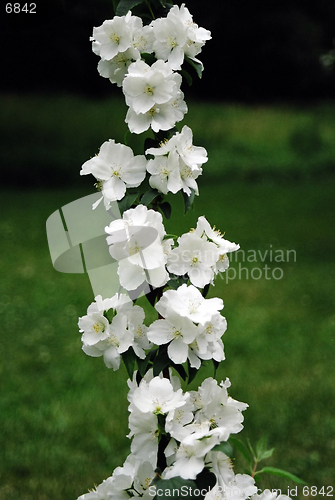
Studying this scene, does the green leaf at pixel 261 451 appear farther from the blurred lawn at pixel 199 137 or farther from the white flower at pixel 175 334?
the blurred lawn at pixel 199 137

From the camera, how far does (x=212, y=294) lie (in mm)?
4137

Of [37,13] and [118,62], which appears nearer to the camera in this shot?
[118,62]

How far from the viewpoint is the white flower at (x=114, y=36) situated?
3.93ft

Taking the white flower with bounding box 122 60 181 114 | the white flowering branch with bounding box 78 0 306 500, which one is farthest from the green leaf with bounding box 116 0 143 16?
the white flower with bounding box 122 60 181 114

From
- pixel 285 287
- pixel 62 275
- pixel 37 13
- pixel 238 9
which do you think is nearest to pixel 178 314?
pixel 37 13

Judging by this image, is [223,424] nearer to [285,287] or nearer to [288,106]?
[285,287]

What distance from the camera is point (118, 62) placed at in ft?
4.16

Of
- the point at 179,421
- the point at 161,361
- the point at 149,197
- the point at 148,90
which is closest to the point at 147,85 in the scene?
the point at 148,90

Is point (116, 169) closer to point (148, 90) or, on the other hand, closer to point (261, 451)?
point (148, 90)

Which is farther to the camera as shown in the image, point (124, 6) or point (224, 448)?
point (124, 6)

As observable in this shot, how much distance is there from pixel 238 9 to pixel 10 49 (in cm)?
385

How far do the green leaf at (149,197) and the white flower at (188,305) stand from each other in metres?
0.19

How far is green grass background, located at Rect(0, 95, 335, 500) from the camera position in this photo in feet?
8.11

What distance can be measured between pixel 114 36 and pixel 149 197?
34 centimetres
